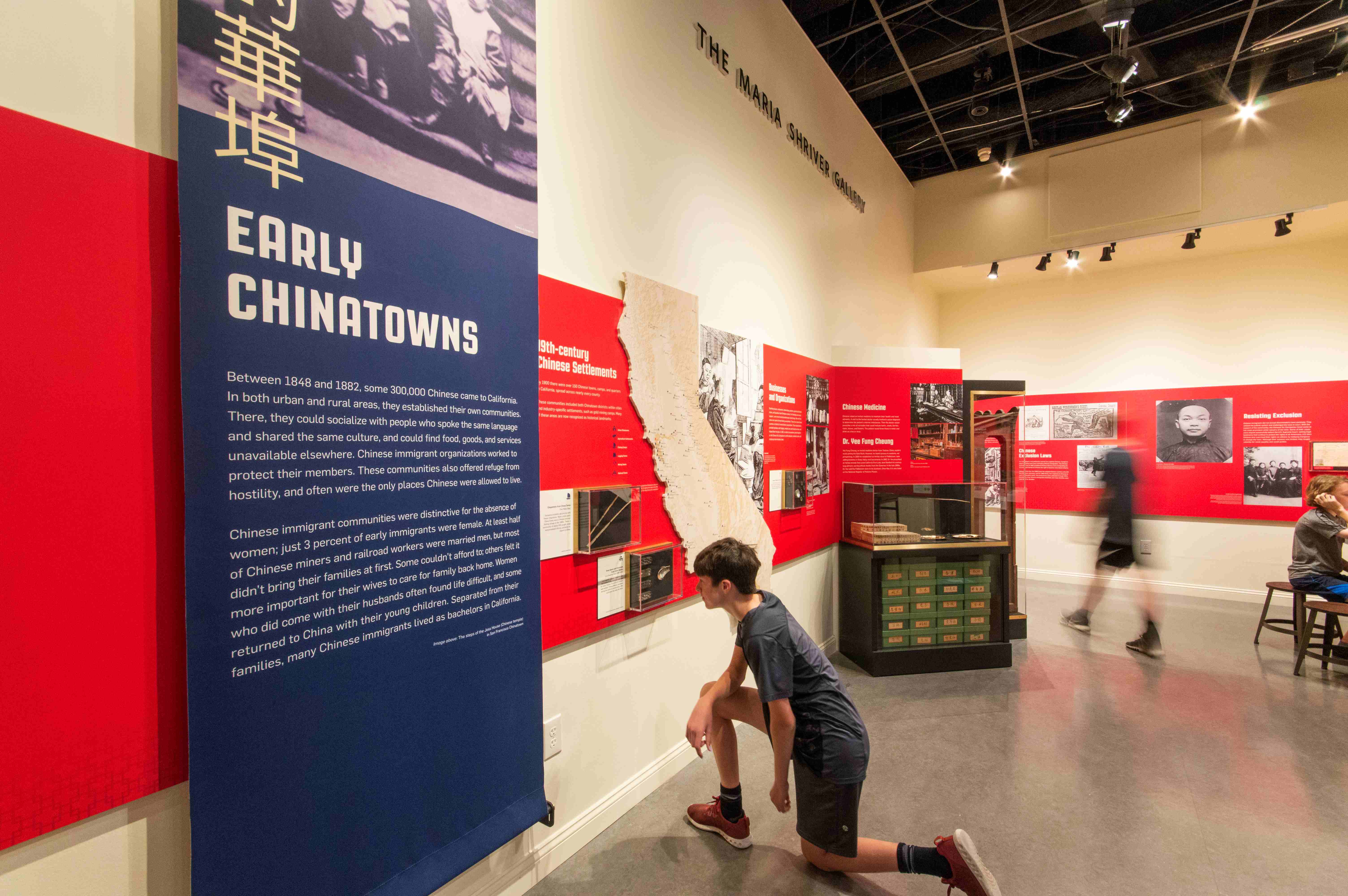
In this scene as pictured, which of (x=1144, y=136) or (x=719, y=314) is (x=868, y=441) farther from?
(x=1144, y=136)

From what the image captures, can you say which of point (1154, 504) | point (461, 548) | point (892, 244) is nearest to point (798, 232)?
point (892, 244)

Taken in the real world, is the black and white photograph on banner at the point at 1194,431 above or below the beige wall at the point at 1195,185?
below

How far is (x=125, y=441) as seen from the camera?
1185 mm

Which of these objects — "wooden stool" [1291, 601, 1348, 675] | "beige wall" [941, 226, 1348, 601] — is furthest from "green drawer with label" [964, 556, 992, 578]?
"wooden stool" [1291, 601, 1348, 675]

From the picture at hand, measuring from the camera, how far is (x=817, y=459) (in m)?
4.42

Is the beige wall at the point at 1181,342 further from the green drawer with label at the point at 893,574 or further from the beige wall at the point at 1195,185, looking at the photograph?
the green drawer with label at the point at 893,574

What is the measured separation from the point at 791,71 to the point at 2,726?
15.8 feet

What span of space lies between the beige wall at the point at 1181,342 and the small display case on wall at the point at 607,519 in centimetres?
409

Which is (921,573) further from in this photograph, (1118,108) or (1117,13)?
(1118,108)

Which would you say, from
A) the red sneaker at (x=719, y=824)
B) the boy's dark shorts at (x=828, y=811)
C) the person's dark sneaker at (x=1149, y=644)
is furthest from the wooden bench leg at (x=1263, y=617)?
the red sneaker at (x=719, y=824)

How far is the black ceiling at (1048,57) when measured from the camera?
447 centimetres

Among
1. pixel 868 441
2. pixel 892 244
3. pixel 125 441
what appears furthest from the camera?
pixel 892 244

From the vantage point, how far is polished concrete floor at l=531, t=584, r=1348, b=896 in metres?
2.16

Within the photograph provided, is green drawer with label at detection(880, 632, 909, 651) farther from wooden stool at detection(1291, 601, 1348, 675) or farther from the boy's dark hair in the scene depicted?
wooden stool at detection(1291, 601, 1348, 675)
